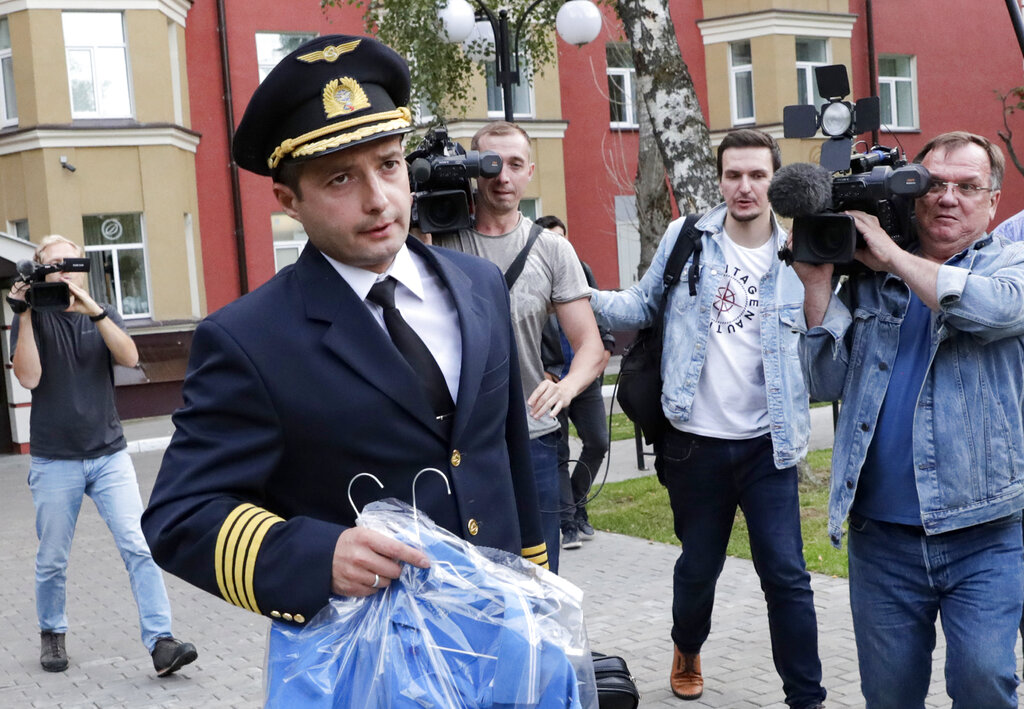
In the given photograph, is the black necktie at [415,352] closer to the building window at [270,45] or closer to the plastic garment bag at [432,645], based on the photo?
the plastic garment bag at [432,645]

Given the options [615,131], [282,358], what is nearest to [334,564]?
[282,358]

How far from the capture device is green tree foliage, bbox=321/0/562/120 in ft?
67.1

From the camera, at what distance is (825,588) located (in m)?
7.09

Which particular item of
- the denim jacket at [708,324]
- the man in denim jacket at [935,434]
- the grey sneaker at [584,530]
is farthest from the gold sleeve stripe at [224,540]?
the grey sneaker at [584,530]

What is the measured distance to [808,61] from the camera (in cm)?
2814

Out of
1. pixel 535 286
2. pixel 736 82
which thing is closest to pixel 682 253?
pixel 535 286

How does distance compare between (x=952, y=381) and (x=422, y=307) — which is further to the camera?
(x=952, y=381)

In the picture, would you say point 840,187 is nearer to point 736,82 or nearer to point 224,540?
point 224,540

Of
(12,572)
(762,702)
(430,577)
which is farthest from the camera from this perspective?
(12,572)

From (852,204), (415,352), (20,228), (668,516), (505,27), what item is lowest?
(668,516)

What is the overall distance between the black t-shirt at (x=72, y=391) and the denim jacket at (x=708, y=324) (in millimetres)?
2910

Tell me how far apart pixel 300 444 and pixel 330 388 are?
116 mm

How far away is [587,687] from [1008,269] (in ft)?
6.50

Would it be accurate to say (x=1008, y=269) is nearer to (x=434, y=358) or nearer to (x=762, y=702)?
(x=434, y=358)
